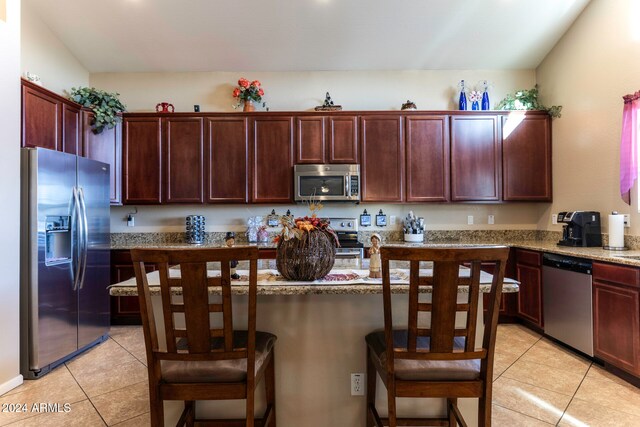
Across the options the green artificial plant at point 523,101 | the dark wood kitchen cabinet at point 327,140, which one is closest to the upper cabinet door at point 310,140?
the dark wood kitchen cabinet at point 327,140

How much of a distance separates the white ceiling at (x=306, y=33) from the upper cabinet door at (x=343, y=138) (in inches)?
33.1

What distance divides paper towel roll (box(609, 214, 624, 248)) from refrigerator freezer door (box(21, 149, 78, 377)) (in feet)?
15.6

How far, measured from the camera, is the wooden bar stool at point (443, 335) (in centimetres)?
113

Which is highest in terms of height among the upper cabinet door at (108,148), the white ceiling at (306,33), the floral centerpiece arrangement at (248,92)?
the white ceiling at (306,33)

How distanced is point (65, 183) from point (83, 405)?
5.71ft

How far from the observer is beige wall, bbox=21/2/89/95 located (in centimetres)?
337

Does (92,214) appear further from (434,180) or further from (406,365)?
(434,180)

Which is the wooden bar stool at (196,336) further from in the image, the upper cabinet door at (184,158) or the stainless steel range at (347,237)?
the upper cabinet door at (184,158)

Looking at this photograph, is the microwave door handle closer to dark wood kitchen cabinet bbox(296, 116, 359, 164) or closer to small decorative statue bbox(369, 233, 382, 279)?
dark wood kitchen cabinet bbox(296, 116, 359, 164)

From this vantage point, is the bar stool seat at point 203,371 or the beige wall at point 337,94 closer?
the bar stool seat at point 203,371

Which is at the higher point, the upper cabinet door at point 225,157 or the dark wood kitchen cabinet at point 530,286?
the upper cabinet door at point 225,157

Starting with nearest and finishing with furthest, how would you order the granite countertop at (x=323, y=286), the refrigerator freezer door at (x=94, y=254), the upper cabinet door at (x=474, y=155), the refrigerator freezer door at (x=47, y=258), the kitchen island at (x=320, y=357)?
the granite countertop at (x=323, y=286) → the kitchen island at (x=320, y=357) → the refrigerator freezer door at (x=47, y=258) → the refrigerator freezer door at (x=94, y=254) → the upper cabinet door at (x=474, y=155)

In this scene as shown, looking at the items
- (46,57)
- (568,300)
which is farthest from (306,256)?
(46,57)

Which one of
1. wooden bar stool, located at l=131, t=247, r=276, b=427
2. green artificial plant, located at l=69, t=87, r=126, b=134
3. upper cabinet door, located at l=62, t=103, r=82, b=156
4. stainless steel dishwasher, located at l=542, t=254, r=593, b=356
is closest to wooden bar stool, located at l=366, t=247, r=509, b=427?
wooden bar stool, located at l=131, t=247, r=276, b=427
